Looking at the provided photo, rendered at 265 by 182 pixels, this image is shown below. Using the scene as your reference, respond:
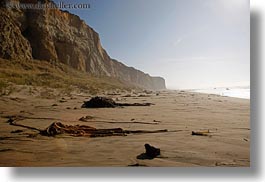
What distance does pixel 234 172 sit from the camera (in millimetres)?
2785

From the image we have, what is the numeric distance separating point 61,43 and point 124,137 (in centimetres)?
255

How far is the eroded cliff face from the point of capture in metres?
3.67

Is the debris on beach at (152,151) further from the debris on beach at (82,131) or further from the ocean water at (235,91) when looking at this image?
the ocean water at (235,91)

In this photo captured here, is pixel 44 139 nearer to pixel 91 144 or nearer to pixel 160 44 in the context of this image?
pixel 91 144

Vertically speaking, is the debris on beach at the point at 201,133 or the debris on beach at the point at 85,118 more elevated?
the debris on beach at the point at 85,118

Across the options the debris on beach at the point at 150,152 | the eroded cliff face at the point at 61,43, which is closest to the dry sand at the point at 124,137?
the debris on beach at the point at 150,152

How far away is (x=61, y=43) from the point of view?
4.83m

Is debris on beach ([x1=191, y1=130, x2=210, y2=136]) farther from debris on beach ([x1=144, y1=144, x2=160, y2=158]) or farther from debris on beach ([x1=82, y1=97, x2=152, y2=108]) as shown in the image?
debris on beach ([x1=82, y1=97, x2=152, y2=108])

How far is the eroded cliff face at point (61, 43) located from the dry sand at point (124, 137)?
1.88 feet

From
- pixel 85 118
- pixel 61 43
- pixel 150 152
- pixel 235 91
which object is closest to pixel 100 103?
pixel 85 118

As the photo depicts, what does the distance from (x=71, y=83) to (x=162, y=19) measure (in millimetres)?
1763

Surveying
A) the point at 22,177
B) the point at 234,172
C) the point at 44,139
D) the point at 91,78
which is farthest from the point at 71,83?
the point at 234,172

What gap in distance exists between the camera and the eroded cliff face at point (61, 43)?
3672 mm

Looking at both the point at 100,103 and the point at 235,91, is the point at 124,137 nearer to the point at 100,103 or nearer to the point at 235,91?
the point at 100,103
